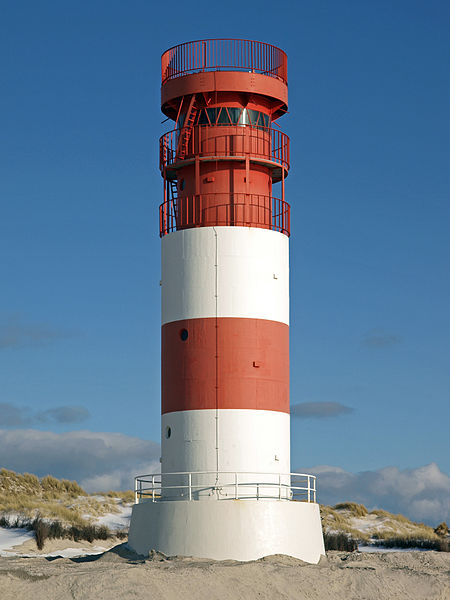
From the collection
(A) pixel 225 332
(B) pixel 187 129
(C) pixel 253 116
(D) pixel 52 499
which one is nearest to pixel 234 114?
(C) pixel 253 116

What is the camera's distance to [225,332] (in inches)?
1017

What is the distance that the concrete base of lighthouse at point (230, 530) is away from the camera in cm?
2384

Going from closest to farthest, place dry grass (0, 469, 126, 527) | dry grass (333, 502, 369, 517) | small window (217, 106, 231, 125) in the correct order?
1. small window (217, 106, 231, 125)
2. dry grass (0, 469, 126, 527)
3. dry grass (333, 502, 369, 517)

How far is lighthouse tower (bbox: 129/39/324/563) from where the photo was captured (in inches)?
961

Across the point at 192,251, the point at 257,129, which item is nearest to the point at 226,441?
the point at 192,251

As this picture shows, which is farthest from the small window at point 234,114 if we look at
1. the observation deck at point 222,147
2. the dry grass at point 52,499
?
the dry grass at point 52,499

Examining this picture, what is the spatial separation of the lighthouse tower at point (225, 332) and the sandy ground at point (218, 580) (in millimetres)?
981

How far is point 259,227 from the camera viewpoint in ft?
88.0

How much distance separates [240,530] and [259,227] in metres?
7.97

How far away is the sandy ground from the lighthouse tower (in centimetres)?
98

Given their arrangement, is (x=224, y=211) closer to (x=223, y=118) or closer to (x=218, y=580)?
(x=223, y=118)

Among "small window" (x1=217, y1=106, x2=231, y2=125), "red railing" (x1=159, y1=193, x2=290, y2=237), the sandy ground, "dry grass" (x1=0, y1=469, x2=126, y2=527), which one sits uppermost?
"small window" (x1=217, y1=106, x2=231, y2=125)

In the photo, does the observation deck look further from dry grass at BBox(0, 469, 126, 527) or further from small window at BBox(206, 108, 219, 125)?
dry grass at BBox(0, 469, 126, 527)

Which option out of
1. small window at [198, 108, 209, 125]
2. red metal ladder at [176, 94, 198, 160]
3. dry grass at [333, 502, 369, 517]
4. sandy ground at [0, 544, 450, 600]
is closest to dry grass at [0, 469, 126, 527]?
dry grass at [333, 502, 369, 517]
